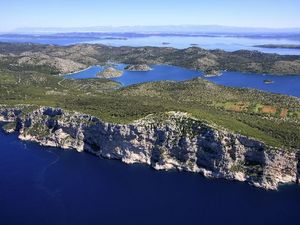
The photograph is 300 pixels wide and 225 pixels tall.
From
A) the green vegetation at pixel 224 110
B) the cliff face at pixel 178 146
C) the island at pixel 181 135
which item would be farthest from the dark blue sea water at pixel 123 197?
the green vegetation at pixel 224 110

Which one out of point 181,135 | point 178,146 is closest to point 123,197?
point 178,146

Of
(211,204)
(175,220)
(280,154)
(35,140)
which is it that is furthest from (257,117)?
(35,140)

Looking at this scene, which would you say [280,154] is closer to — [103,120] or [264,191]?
[264,191]

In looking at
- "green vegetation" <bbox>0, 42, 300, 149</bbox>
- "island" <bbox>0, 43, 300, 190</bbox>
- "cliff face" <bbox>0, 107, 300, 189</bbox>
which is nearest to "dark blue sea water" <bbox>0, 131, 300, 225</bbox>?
"cliff face" <bbox>0, 107, 300, 189</bbox>

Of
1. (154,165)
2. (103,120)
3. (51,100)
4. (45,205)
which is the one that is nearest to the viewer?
(45,205)

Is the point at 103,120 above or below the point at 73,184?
above

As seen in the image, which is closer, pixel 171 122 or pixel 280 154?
pixel 280 154

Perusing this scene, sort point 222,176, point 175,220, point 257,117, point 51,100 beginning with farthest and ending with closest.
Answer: point 51,100
point 257,117
point 222,176
point 175,220
